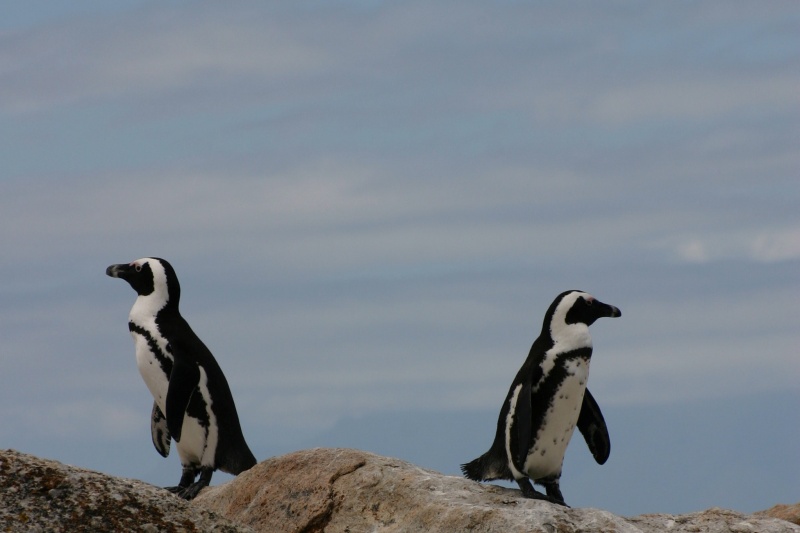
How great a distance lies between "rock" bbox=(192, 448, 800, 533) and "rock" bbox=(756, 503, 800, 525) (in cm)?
274

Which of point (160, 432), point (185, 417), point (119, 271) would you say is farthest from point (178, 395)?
point (119, 271)

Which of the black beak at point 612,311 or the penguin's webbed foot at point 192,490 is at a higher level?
the black beak at point 612,311

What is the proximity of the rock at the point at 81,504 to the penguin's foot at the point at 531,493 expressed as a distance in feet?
11.9

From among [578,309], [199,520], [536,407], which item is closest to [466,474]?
[536,407]

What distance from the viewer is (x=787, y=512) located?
11.6m

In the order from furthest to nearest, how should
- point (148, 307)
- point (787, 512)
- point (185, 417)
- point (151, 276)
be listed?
1. point (787, 512)
2. point (151, 276)
3. point (148, 307)
4. point (185, 417)

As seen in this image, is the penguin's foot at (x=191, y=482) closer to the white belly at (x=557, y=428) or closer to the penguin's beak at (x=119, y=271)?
the penguin's beak at (x=119, y=271)

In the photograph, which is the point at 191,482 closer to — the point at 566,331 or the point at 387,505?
the point at 387,505

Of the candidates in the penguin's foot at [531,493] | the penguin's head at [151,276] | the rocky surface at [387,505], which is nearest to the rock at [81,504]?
the rocky surface at [387,505]


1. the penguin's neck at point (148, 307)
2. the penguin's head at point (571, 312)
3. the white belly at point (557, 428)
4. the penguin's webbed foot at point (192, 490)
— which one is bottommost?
the penguin's webbed foot at point (192, 490)

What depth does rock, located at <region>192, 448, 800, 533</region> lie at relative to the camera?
757cm

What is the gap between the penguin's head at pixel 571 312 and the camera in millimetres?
9383

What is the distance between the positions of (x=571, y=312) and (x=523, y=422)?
4.05ft

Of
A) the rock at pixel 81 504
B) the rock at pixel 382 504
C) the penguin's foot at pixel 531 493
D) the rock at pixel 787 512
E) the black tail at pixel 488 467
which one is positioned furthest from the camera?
the rock at pixel 787 512
